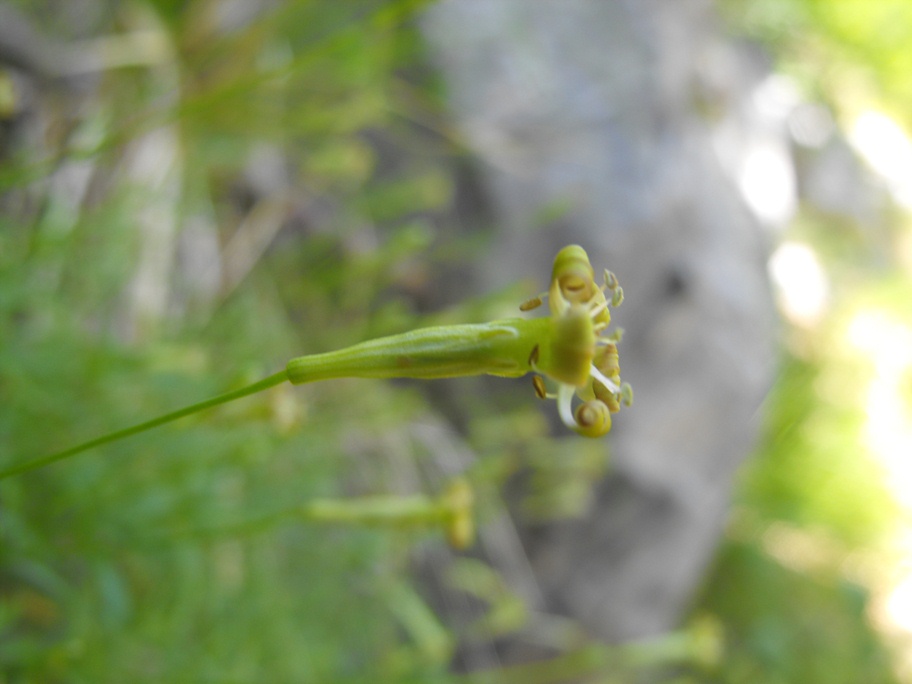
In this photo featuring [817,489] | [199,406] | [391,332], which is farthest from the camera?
[817,489]

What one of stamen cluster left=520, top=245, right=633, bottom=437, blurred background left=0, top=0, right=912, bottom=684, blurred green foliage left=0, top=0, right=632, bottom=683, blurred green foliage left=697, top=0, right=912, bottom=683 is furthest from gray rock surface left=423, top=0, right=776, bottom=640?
stamen cluster left=520, top=245, right=633, bottom=437

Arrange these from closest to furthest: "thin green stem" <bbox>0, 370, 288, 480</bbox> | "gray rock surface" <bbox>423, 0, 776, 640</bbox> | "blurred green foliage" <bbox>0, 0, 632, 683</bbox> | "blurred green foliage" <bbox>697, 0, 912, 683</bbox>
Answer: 1. "thin green stem" <bbox>0, 370, 288, 480</bbox>
2. "blurred green foliage" <bbox>0, 0, 632, 683</bbox>
3. "gray rock surface" <bbox>423, 0, 776, 640</bbox>
4. "blurred green foliage" <bbox>697, 0, 912, 683</bbox>

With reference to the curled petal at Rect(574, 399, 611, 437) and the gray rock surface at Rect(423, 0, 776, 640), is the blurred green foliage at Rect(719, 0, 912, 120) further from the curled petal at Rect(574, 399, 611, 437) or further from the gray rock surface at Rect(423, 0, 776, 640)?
the curled petal at Rect(574, 399, 611, 437)

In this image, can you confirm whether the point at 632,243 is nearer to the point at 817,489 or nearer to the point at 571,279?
the point at 571,279

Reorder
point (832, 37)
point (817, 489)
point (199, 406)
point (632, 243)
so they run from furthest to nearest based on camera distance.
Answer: point (832, 37) → point (817, 489) → point (632, 243) → point (199, 406)

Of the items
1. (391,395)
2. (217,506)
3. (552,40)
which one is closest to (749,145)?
(552,40)

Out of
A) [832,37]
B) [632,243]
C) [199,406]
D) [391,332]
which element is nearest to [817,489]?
[632,243]
